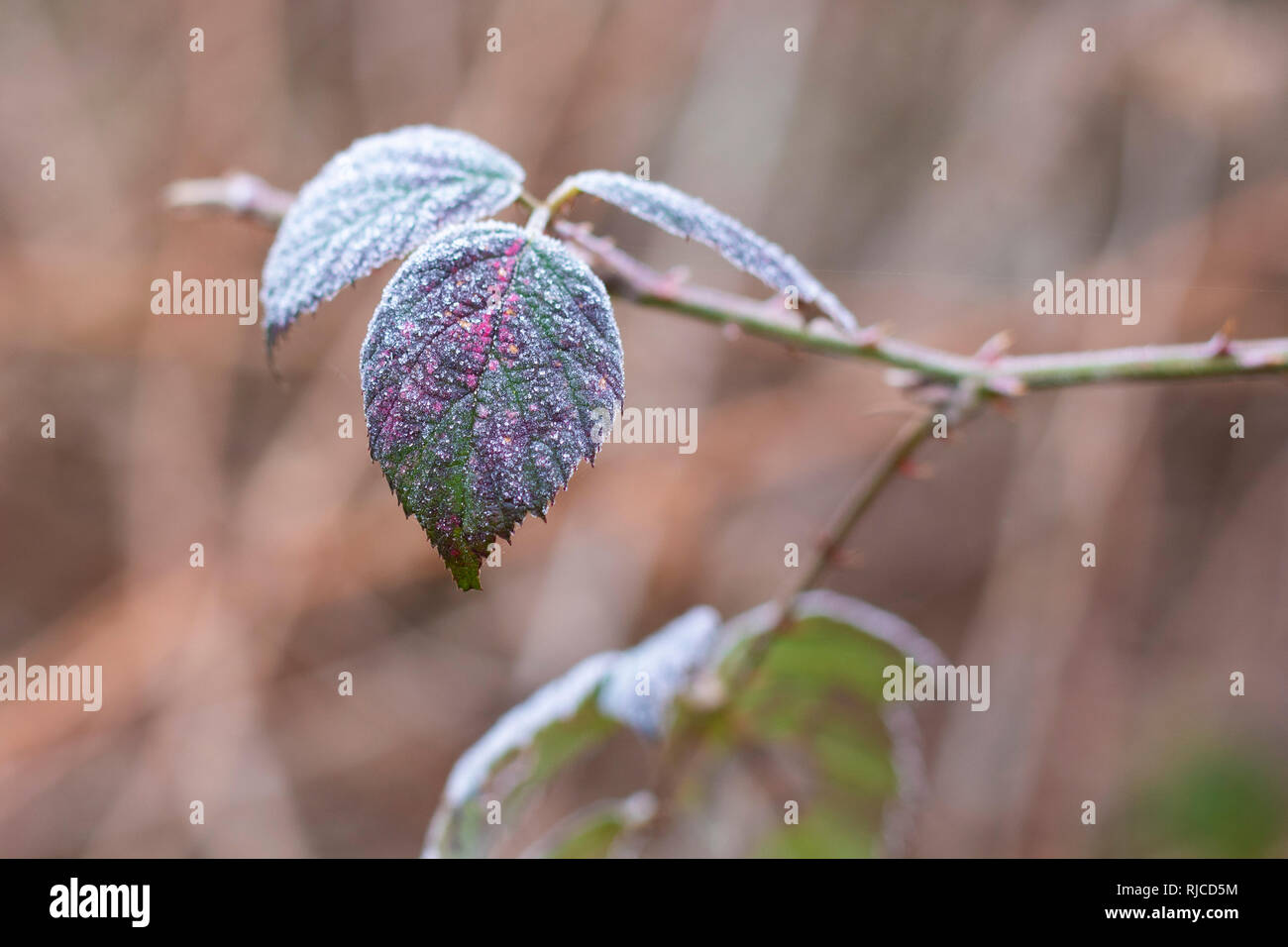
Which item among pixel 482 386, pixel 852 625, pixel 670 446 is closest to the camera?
pixel 482 386

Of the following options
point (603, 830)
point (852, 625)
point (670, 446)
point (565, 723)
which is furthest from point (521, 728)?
point (670, 446)

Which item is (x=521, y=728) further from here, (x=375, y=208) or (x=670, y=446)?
(x=670, y=446)

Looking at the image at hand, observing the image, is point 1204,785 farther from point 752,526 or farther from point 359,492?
point 359,492

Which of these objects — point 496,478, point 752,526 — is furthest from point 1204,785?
point 496,478

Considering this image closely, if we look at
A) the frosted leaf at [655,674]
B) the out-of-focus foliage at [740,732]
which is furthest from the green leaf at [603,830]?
the frosted leaf at [655,674]

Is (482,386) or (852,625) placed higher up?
(482,386)

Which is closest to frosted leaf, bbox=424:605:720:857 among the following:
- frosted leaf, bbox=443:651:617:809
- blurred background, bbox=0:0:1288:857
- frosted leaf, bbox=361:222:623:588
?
frosted leaf, bbox=443:651:617:809

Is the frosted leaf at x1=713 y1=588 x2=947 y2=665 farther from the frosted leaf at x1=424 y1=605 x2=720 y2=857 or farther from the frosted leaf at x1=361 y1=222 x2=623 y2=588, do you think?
the frosted leaf at x1=361 y1=222 x2=623 y2=588

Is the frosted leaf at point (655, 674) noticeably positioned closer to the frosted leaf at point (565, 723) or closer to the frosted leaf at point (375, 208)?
the frosted leaf at point (565, 723)
